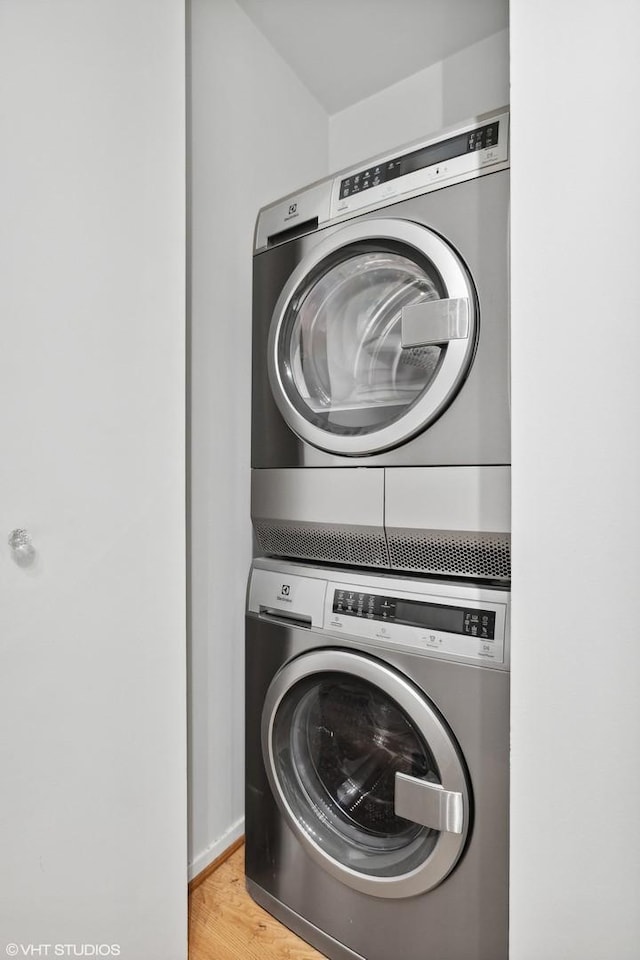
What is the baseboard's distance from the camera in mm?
1375

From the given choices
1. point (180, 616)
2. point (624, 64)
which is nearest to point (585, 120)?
point (624, 64)

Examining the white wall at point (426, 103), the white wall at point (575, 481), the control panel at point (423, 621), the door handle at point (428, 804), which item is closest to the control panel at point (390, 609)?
the control panel at point (423, 621)

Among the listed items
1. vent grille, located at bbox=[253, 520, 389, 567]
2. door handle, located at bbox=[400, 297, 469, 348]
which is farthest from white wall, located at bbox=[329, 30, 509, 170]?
vent grille, located at bbox=[253, 520, 389, 567]

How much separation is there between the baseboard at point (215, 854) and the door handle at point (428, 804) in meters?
0.65

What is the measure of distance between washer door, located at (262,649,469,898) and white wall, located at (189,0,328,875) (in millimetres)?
265

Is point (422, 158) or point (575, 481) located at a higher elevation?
point (422, 158)

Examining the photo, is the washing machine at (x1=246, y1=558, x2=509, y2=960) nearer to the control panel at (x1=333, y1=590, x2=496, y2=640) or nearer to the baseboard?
the control panel at (x1=333, y1=590, x2=496, y2=640)

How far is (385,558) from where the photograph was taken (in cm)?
114

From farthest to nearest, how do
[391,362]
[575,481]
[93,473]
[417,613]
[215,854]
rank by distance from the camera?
[215,854] < [391,362] < [417,613] < [93,473] < [575,481]

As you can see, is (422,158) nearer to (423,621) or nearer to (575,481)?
(575,481)

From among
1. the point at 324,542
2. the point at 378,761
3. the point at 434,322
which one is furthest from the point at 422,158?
the point at 378,761

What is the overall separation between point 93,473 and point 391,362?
65cm

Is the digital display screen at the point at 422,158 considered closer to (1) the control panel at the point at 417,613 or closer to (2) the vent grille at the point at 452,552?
(2) the vent grille at the point at 452,552

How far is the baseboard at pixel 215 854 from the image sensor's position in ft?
4.51
